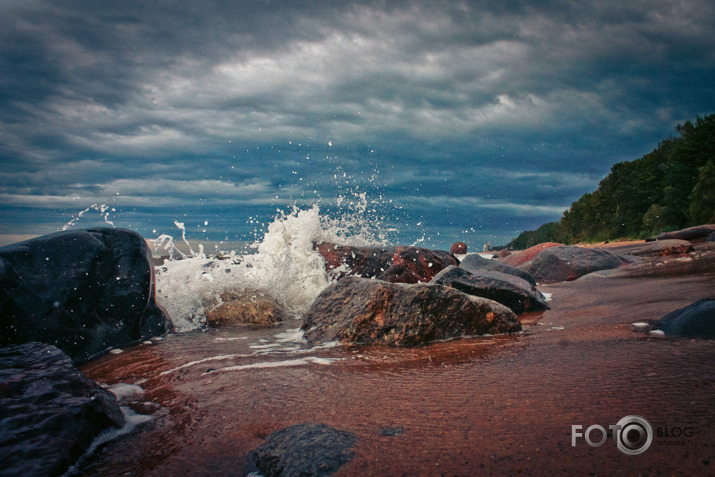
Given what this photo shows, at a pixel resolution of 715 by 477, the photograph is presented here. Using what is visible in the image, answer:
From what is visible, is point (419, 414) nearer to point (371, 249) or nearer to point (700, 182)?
point (371, 249)

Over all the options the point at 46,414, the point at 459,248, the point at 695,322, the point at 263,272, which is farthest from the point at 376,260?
the point at 459,248

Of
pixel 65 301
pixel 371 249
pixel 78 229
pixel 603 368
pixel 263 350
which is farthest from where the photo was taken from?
pixel 371 249

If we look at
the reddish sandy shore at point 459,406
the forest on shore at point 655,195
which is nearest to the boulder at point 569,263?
the reddish sandy shore at point 459,406

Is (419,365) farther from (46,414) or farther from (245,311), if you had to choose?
(245,311)

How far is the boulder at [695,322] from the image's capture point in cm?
292

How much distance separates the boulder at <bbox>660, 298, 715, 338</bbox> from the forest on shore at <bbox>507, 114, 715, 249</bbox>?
3423cm

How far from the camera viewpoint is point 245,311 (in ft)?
19.9

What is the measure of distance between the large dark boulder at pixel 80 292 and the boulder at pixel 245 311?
0.81 meters

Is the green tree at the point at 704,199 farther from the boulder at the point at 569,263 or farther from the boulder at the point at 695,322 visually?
the boulder at the point at 695,322

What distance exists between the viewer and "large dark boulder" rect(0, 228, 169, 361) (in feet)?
13.0

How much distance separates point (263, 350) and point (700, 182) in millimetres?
38865

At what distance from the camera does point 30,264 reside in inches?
163

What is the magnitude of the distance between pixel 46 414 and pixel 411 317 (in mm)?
2883

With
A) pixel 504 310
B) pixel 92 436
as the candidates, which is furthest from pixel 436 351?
pixel 92 436
